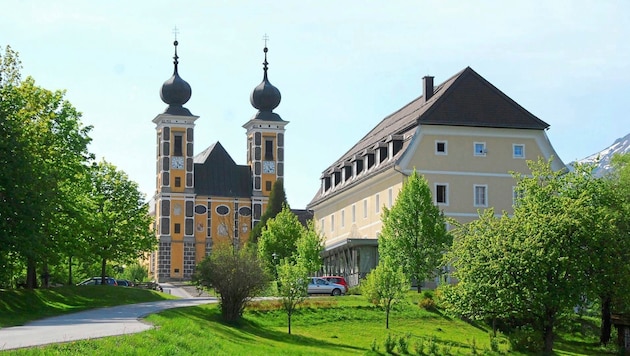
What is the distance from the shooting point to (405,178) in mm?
62594

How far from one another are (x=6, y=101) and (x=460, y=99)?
101 feet

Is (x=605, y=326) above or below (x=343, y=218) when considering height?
below

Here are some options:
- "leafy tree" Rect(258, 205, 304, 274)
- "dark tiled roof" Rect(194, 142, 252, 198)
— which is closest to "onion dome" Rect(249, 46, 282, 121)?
"dark tiled roof" Rect(194, 142, 252, 198)

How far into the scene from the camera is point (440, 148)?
64188 millimetres

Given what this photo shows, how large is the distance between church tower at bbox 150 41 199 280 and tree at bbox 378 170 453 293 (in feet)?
206

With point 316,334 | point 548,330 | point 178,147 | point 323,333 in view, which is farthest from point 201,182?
point 548,330

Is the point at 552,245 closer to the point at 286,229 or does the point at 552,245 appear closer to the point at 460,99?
the point at 460,99

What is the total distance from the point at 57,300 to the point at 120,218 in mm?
18903

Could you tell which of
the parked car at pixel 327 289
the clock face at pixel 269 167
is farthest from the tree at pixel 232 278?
the clock face at pixel 269 167

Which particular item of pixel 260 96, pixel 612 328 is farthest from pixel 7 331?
pixel 260 96

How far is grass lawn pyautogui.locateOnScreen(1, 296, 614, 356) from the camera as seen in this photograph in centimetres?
2505

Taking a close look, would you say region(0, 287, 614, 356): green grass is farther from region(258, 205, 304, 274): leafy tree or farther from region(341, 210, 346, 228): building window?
region(341, 210, 346, 228): building window

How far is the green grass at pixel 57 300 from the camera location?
37.8 metres

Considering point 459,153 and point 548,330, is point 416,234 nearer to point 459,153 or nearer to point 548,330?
point 459,153
